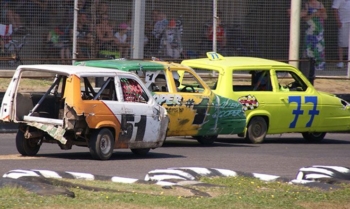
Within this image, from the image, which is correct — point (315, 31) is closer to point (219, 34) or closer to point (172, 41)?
point (219, 34)

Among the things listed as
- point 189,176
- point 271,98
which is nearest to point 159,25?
point 271,98

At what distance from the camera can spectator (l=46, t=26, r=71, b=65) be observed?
2188 cm

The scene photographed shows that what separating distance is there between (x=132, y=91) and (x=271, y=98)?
4.17 metres

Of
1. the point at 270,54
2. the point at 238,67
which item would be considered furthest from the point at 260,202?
the point at 270,54

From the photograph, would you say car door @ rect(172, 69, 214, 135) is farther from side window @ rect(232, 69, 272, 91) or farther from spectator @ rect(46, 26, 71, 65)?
spectator @ rect(46, 26, 71, 65)

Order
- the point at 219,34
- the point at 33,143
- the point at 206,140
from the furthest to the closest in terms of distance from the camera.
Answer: the point at 219,34
the point at 206,140
the point at 33,143

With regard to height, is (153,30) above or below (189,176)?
above

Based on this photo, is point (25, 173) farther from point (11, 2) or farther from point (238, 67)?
point (11, 2)

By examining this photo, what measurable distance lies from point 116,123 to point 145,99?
3.01 feet

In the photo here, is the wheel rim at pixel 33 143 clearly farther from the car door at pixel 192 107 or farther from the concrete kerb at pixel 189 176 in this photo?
the concrete kerb at pixel 189 176

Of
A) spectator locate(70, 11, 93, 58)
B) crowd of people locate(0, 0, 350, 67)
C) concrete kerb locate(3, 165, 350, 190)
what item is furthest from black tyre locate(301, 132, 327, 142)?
concrete kerb locate(3, 165, 350, 190)

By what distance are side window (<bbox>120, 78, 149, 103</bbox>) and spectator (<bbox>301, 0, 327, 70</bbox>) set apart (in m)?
11.8

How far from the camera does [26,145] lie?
13.4 metres

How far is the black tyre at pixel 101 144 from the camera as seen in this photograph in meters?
13.1
